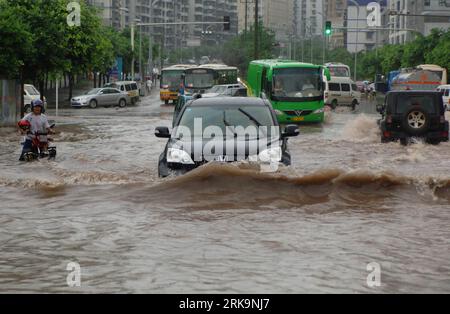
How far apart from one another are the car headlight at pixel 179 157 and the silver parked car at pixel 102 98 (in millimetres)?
43857

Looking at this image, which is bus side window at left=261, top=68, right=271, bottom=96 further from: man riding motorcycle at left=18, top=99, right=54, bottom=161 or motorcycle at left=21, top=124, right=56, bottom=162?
man riding motorcycle at left=18, top=99, right=54, bottom=161

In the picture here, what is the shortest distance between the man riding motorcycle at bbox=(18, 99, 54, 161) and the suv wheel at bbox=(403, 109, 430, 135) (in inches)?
422

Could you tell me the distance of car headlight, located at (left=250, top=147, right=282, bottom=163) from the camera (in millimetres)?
13828

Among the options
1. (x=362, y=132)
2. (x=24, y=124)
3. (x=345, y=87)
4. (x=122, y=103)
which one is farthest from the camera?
(x=122, y=103)

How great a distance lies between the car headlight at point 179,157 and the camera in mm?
13812

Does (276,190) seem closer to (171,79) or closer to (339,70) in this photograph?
(171,79)

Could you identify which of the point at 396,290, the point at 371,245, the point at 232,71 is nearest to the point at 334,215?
the point at 371,245

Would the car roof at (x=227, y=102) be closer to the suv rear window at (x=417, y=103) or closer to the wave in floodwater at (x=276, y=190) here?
the wave in floodwater at (x=276, y=190)

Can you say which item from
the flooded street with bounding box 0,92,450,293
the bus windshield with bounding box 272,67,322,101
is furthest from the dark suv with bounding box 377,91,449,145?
the bus windshield with bounding box 272,67,322,101

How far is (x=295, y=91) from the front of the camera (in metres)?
38.1

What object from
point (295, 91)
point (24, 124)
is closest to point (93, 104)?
point (295, 91)

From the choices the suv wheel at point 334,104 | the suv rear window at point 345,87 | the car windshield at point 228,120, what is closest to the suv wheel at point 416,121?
the car windshield at point 228,120

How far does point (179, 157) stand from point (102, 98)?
45.7 metres
